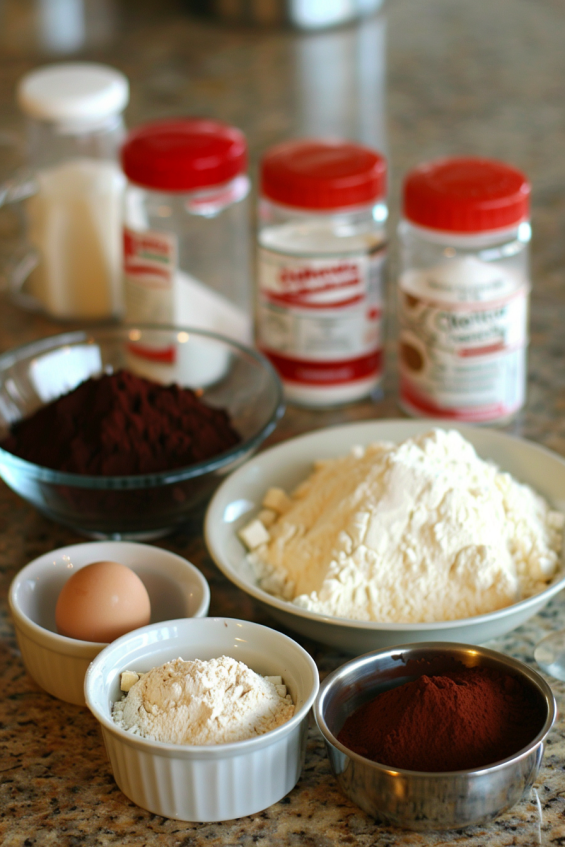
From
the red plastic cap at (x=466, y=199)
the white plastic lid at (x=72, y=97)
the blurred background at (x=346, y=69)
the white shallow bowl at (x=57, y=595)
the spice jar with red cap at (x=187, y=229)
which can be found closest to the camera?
the white shallow bowl at (x=57, y=595)

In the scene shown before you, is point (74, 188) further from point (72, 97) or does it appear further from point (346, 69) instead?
point (346, 69)

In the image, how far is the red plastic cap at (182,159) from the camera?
3.23 ft

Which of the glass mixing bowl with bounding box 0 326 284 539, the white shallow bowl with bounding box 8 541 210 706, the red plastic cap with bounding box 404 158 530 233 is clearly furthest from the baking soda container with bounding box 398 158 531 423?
the white shallow bowl with bounding box 8 541 210 706

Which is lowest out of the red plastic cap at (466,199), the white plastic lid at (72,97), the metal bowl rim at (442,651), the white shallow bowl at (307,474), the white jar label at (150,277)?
the white shallow bowl at (307,474)

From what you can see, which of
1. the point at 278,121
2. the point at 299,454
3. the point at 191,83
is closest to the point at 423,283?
the point at 299,454

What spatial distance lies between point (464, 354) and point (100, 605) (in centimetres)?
46

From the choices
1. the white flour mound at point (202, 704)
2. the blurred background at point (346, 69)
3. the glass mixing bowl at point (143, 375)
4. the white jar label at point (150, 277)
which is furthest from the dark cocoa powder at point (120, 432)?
the blurred background at point (346, 69)

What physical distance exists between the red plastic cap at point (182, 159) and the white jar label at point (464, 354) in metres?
0.23

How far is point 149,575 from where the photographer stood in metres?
0.73

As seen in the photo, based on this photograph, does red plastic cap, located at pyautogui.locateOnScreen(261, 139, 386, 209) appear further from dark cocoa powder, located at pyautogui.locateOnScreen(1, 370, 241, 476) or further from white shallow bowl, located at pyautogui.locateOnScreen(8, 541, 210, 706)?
white shallow bowl, located at pyautogui.locateOnScreen(8, 541, 210, 706)

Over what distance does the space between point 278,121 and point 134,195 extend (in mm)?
819

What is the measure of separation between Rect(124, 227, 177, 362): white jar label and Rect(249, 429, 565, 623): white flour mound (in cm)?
34

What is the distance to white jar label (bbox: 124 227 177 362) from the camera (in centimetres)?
100

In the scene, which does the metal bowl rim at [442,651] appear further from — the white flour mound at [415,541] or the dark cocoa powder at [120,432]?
the dark cocoa powder at [120,432]
